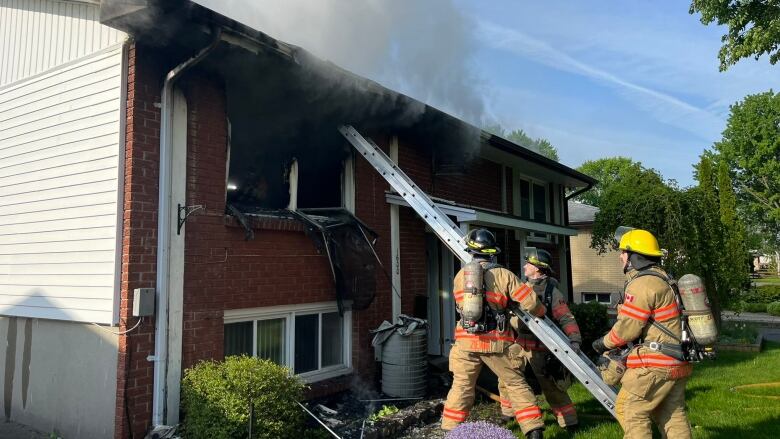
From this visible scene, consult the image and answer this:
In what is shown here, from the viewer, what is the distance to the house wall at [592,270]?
23094 millimetres

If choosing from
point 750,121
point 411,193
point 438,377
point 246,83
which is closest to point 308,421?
point 438,377

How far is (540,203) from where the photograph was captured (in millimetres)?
12969

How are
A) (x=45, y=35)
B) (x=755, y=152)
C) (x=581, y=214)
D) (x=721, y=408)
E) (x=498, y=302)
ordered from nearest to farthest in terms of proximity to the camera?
1. (x=498, y=302)
2. (x=45, y=35)
3. (x=721, y=408)
4. (x=581, y=214)
5. (x=755, y=152)

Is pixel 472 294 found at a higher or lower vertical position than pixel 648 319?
higher

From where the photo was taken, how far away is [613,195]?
1171cm

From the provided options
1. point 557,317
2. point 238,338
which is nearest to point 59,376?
point 238,338

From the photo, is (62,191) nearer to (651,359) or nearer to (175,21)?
(175,21)

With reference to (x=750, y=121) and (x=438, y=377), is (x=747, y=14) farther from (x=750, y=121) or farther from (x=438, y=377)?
(x=750, y=121)

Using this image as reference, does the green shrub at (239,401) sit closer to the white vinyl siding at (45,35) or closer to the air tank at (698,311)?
the white vinyl siding at (45,35)

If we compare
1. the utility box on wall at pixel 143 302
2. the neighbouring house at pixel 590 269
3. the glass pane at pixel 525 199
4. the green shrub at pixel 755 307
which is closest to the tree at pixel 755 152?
Answer: the green shrub at pixel 755 307

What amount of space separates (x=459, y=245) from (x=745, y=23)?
207 inches

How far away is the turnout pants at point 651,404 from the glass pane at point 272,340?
332cm

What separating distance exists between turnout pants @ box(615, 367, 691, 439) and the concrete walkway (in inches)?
198

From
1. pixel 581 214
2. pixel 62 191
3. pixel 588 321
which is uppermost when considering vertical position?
pixel 581 214
